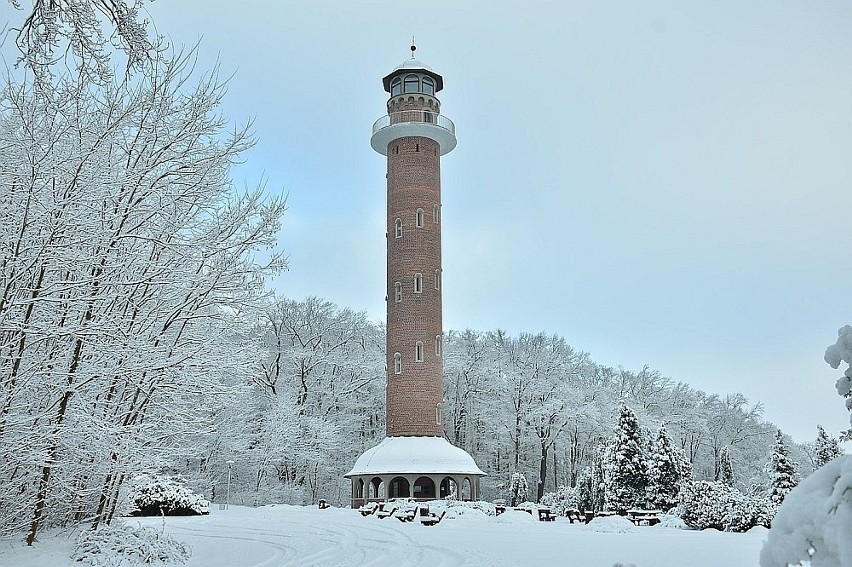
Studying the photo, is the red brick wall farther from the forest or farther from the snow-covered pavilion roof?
the forest

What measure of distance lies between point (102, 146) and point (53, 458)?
3956 mm

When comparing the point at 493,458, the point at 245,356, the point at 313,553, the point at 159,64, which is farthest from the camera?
the point at 493,458

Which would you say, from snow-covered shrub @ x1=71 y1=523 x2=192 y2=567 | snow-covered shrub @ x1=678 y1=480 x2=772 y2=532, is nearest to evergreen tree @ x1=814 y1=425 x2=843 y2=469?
snow-covered shrub @ x1=678 y1=480 x2=772 y2=532

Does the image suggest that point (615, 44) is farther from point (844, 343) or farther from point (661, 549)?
point (844, 343)

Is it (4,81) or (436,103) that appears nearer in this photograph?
(4,81)

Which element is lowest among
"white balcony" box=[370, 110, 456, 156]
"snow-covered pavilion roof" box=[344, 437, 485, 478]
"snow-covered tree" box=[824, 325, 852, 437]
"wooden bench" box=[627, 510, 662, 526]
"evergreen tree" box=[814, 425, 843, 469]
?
"snow-covered tree" box=[824, 325, 852, 437]

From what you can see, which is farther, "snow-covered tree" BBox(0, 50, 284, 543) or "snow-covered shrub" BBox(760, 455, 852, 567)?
"snow-covered tree" BBox(0, 50, 284, 543)

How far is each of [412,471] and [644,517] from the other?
11.4m

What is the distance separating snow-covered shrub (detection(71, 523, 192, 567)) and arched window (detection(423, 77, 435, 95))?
92.7 ft

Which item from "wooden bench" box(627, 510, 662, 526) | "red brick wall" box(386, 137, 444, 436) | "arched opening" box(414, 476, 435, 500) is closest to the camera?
"wooden bench" box(627, 510, 662, 526)

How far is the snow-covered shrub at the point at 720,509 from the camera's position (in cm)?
1938

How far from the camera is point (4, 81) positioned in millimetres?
10930

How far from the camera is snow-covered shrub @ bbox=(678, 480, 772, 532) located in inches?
763

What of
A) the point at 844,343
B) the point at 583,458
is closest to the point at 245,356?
the point at 844,343
